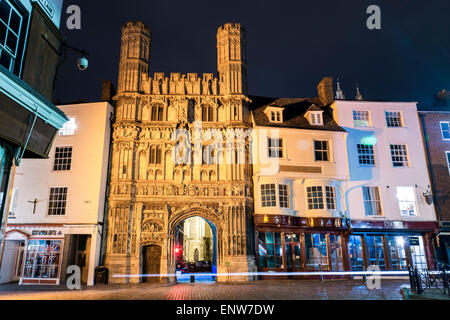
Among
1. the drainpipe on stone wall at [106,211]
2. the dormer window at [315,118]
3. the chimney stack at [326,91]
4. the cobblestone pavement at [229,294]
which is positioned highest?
the chimney stack at [326,91]

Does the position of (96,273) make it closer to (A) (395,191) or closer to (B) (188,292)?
(B) (188,292)

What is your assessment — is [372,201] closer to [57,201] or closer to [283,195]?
[283,195]

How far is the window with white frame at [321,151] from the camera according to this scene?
25.2m

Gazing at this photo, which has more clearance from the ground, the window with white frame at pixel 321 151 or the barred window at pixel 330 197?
the window with white frame at pixel 321 151

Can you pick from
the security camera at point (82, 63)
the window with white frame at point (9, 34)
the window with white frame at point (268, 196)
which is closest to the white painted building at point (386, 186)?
the window with white frame at point (268, 196)

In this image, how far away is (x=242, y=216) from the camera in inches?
925

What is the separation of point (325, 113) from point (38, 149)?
23036mm

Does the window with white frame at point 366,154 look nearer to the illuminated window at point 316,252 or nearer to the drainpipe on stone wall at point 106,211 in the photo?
the illuminated window at point 316,252

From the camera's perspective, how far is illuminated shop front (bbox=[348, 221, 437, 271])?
23859 millimetres

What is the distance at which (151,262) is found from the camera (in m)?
22.9

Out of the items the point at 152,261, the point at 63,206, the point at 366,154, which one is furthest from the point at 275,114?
the point at 63,206

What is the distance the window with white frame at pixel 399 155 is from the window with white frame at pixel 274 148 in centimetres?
912

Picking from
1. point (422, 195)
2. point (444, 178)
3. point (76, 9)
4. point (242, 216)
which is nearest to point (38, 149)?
point (76, 9)

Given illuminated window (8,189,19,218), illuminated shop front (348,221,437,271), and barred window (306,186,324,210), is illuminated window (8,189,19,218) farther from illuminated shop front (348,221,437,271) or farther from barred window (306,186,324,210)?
illuminated shop front (348,221,437,271)
